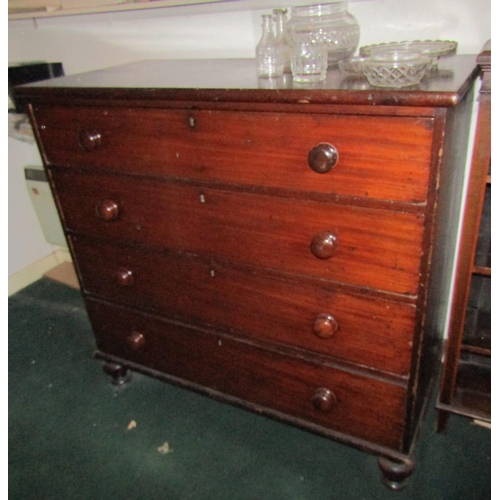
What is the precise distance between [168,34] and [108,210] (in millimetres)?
753

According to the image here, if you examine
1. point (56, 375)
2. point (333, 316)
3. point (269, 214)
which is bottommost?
point (56, 375)

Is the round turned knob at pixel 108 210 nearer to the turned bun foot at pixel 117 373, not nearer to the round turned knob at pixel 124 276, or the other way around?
the round turned knob at pixel 124 276

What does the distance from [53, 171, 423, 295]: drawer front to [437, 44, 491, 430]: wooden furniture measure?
230 millimetres

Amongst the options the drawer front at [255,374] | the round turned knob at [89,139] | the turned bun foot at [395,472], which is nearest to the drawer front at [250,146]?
the round turned knob at [89,139]

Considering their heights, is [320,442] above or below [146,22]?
below

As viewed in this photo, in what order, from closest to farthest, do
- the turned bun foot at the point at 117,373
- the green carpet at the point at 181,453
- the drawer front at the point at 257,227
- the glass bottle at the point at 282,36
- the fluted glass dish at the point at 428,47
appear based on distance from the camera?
the drawer front at the point at 257,227
the fluted glass dish at the point at 428,47
the glass bottle at the point at 282,36
the green carpet at the point at 181,453
the turned bun foot at the point at 117,373

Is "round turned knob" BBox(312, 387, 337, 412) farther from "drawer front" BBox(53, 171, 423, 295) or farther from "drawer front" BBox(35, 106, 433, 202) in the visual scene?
"drawer front" BBox(35, 106, 433, 202)

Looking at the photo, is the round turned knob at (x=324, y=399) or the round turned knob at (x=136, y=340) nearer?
the round turned knob at (x=324, y=399)

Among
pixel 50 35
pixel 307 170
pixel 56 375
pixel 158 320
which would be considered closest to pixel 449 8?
pixel 307 170

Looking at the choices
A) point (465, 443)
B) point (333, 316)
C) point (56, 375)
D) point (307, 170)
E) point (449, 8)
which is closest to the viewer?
point (307, 170)

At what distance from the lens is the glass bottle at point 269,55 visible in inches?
43.0

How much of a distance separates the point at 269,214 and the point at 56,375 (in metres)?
1.21

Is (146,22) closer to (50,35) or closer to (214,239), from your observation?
(50,35)

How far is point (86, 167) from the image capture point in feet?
4.07
